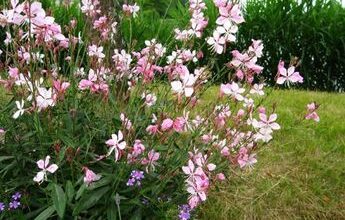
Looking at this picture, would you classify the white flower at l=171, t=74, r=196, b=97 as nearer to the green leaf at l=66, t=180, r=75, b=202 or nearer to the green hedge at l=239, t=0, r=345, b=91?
the green leaf at l=66, t=180, r=75, b=202

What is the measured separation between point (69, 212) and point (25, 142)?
14.5 inches

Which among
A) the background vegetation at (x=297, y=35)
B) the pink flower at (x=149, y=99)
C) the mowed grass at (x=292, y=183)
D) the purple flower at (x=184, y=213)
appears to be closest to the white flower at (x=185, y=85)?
the pink flower at (x=149, y=99)

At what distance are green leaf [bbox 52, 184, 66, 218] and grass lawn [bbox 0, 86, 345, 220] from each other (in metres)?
1.13

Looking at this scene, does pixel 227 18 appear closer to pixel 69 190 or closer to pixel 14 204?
pixel 69 190

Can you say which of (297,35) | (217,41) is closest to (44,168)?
(217,41)

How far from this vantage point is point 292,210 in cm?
346

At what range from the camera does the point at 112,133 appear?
2721 mm

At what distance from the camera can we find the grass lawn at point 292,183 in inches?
133

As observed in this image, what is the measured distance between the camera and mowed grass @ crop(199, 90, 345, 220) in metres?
3.39

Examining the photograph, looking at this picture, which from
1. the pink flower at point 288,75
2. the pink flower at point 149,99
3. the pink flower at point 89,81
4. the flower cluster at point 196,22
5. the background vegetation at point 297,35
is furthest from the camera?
the background vegetation at point 297,35

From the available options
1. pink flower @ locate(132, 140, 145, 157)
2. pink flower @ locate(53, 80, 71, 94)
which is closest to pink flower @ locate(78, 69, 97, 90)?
pink flower @ locate(53, 80, 71, 94)

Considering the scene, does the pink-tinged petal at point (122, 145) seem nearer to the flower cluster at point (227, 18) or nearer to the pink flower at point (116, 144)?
the pink flower at point (116, 144)

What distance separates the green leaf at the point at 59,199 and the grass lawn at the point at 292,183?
44.6 inches

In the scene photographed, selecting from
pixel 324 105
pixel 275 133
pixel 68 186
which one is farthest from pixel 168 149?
pixel 324 105
